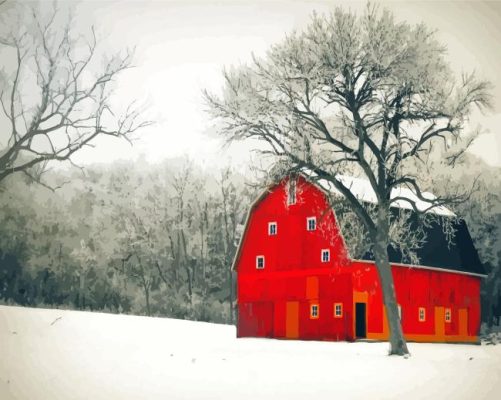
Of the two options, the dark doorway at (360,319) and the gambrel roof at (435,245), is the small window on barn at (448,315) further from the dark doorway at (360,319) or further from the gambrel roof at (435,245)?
the dark doorway at (360,319)

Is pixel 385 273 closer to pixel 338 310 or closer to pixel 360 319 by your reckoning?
pixel 338 310

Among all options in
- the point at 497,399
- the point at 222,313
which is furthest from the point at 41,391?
the point at 222,313

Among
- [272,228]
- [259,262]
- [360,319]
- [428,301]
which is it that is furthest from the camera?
[259,262]

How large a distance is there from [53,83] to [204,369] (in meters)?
12.6

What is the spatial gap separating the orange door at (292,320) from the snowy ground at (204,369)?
5.72 meters

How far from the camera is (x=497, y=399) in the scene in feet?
46.0

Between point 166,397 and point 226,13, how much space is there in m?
16.5

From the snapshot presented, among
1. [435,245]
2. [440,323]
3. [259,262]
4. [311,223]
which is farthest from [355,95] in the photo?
[440,323]

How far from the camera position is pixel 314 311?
3144 centimetres

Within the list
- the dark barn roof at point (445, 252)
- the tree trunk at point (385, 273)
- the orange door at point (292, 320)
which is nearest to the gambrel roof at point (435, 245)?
the dark barn roof at point (445, 252)

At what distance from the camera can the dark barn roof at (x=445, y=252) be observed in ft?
107

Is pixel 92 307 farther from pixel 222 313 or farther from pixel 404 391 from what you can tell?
pixel 404 391

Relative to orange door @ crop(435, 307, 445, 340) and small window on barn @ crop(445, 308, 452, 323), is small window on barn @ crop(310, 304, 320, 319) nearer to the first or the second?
orange door @ crop(435, 307, 445, 340)

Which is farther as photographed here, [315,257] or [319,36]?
[315,257]
